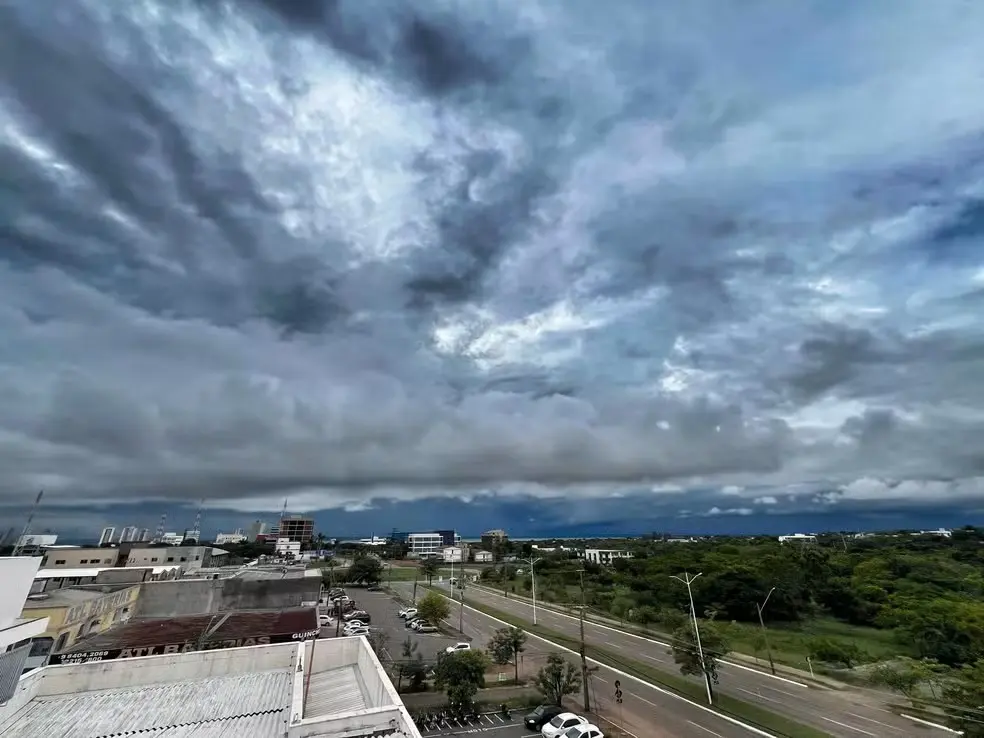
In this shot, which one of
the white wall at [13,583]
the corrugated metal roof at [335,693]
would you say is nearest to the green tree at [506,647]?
the corrugated metal roof at [335,693]


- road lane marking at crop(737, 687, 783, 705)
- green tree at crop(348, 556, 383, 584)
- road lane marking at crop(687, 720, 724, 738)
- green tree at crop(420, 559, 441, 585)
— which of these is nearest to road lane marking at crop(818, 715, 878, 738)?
road lane marking at crop(737, 687, 783, 705)

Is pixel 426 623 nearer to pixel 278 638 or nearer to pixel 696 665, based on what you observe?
pixel 278 638

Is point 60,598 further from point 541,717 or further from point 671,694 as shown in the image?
point 671,694

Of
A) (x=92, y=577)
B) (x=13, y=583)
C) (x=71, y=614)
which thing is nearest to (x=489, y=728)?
(x=13, y=583)

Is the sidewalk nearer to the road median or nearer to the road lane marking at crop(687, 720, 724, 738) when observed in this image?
the road median

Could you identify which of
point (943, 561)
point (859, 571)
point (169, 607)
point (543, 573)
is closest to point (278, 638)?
point (169, 607)
